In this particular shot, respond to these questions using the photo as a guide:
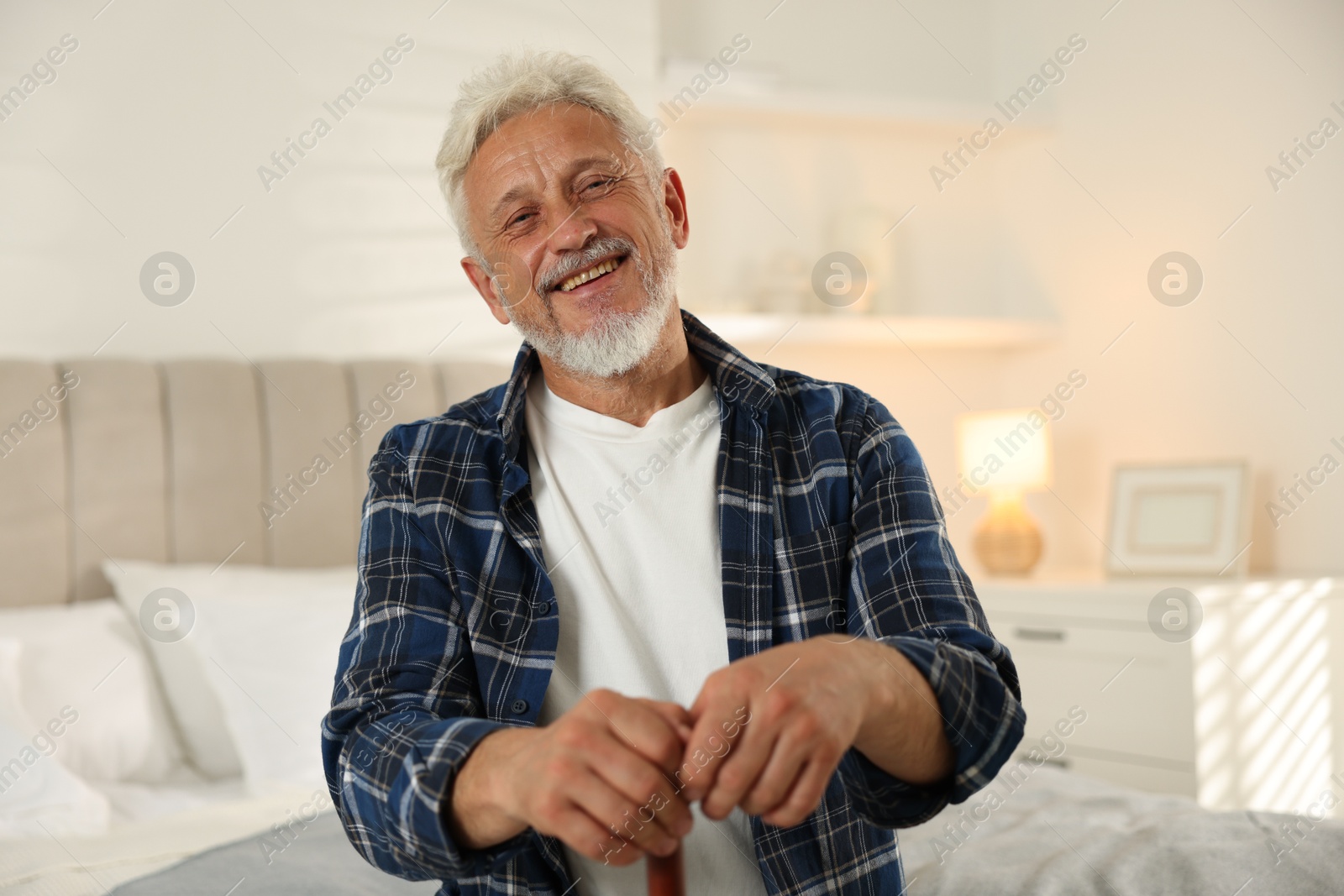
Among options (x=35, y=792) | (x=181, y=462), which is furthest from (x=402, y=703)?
(x=181, y=462)

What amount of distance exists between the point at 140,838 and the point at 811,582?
1.15 metres

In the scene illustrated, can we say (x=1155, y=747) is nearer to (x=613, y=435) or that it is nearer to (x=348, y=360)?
(x=613, y=435)

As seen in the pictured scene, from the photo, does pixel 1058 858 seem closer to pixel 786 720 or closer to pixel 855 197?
pixel 786 720

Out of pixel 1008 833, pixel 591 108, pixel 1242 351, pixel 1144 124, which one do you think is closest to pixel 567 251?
pixel 591 108

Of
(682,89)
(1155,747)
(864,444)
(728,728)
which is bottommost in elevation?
(1155,747)

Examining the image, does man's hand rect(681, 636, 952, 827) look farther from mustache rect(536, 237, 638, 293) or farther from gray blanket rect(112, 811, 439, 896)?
gray blanket rect(112, 811, 439, 896)

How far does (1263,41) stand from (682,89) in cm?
161

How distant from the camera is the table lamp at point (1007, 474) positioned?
3209mm

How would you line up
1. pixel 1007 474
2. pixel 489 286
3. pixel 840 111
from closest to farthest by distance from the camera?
1. pixel 489 286
2. pixel 1007 474
3. pixel 840 111

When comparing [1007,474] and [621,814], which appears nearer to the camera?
[621,814]

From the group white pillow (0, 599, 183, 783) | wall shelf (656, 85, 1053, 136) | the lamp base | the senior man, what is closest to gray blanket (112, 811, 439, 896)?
the senior man

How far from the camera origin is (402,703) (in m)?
1.05

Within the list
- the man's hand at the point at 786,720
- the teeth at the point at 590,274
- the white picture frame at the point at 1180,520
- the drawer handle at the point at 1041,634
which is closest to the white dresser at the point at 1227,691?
the drawer handle at the point at 1041,634

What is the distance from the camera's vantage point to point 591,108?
1.40m
